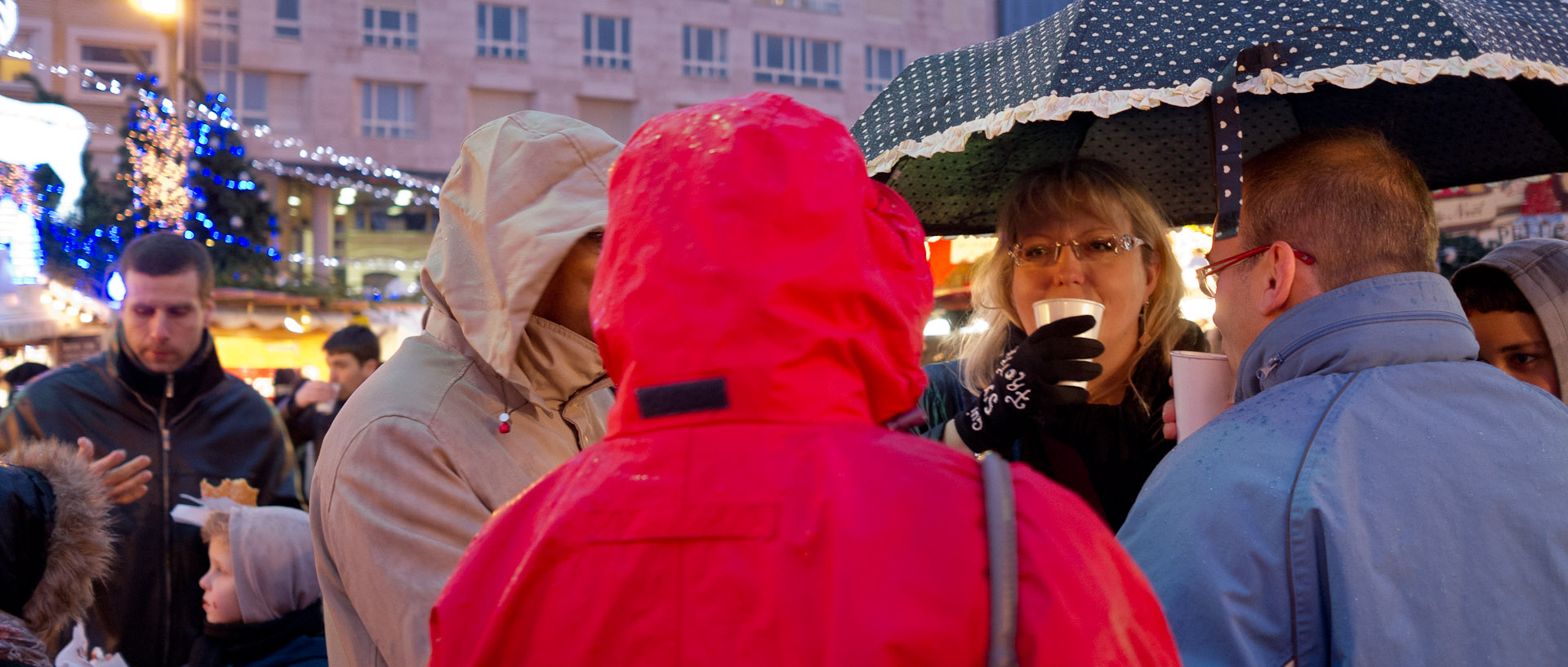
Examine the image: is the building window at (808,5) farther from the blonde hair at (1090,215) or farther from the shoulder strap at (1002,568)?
the shoulder strap at (1002,568)

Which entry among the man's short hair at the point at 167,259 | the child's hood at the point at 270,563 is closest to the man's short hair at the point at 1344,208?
the child's hood at the point at 270,563

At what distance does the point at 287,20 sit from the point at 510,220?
32067 mm

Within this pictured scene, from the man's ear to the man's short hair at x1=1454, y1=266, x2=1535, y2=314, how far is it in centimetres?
118

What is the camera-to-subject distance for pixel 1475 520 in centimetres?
150

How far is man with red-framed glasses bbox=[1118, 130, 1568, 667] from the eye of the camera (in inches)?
57.7

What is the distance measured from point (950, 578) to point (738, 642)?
0.20m

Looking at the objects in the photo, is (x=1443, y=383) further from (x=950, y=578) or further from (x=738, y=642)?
(x=738, y=642)

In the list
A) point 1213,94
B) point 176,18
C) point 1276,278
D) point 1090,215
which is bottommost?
point 1276,278

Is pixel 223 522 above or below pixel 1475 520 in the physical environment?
below

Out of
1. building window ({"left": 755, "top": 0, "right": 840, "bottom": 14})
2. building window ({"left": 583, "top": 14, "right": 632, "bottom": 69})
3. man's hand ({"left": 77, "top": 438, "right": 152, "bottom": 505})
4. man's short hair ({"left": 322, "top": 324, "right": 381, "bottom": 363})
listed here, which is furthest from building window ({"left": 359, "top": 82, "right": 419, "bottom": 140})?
man's hand ({"left": 77, "top": 438, "right": 152, "bottom": 505})

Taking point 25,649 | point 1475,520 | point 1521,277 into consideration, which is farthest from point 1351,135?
point 25,649

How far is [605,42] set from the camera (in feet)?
107

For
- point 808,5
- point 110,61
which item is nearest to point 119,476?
point 110,61

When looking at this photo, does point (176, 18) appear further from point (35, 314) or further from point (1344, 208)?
point (1344, 208)
